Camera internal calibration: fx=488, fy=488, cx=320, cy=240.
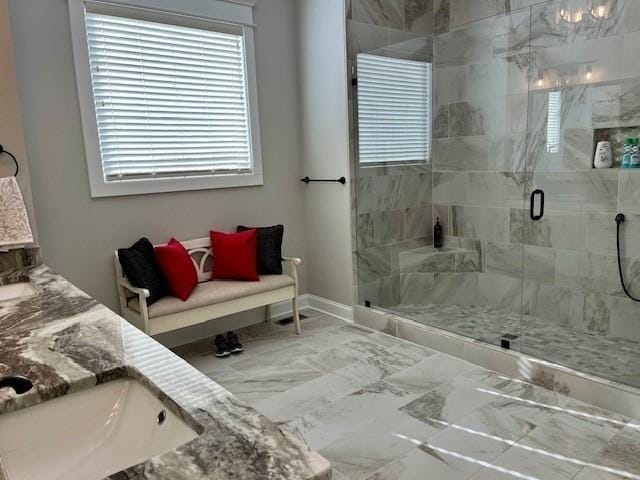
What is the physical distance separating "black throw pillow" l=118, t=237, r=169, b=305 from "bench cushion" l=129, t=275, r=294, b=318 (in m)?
0.08

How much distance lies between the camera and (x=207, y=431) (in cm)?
86

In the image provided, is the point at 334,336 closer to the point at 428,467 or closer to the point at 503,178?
Answer: the point at 428,467

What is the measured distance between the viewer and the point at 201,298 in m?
3.13

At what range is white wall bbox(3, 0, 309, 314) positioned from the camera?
9.37 ft

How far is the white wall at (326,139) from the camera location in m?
3.67

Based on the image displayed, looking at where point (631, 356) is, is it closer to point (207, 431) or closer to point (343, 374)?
point (343, 374)

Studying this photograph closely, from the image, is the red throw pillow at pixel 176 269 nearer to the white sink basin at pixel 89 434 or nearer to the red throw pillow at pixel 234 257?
the red throw pillow at pixel 234 257

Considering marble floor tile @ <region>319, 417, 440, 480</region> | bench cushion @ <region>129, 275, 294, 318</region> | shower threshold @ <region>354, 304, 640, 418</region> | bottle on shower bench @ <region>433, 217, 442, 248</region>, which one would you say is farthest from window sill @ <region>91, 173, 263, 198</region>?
marble floor tile @ <region>319, 417, 440, 480</region>

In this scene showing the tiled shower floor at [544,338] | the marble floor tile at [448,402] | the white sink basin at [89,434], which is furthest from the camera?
the tiled shower floor at [544,338]

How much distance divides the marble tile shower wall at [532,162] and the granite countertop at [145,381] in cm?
280

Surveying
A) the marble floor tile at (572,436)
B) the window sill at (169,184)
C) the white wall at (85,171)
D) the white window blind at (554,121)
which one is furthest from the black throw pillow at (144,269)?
the white window blind at (554,121)

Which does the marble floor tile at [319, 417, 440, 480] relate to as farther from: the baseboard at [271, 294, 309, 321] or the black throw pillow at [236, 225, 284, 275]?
the baseboard at [271, 294, 309, 321]

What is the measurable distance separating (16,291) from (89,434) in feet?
4.19

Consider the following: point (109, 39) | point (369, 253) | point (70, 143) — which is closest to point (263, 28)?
point (109, 39)
